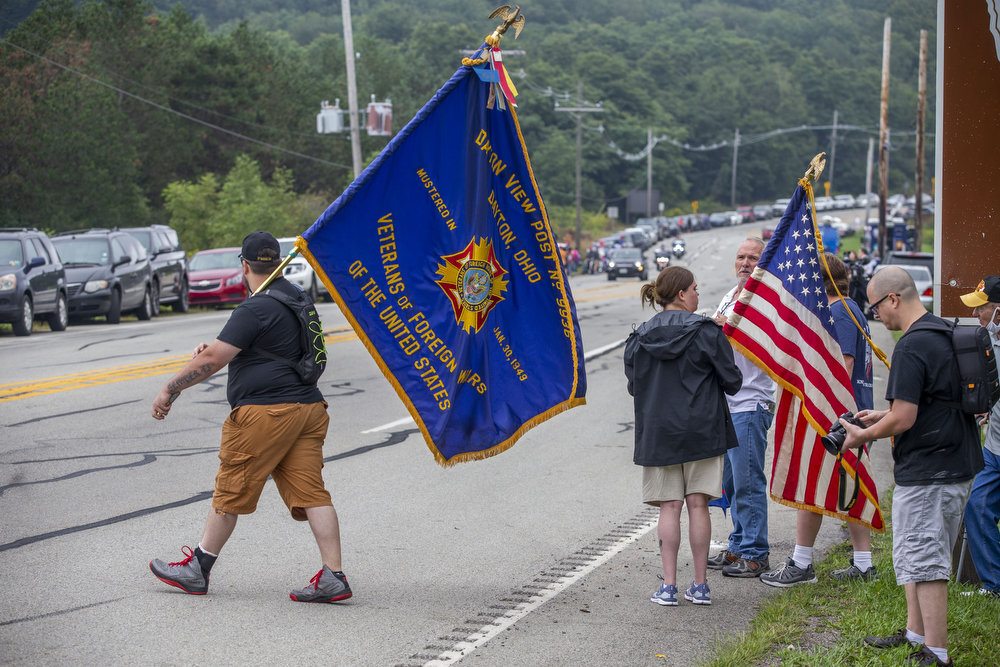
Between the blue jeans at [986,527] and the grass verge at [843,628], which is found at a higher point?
the blue jeans at [986,527]

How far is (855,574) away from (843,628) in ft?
2.70

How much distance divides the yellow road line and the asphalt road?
0.61 ft

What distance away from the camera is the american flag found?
545 centimetres

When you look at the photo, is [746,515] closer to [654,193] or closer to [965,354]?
[965,354]

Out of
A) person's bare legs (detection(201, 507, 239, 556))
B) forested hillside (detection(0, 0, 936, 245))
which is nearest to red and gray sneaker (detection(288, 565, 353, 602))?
person's bare legs (detection(201, 507, 239, 556))

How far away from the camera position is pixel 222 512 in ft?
16.7

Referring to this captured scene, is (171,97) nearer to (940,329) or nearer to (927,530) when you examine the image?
Result: (940,329)

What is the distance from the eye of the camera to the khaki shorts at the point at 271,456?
197 inches

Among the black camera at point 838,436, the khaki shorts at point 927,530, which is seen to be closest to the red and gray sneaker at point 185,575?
the black camera at point 838,436

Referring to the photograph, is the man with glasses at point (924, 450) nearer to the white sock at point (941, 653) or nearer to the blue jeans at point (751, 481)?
the white sock at point (941, 653)

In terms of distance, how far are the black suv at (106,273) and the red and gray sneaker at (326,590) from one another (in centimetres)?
1719

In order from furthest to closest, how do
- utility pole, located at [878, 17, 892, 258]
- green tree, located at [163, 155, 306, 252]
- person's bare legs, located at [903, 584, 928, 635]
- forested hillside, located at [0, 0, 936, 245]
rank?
1. green tree, located at [163, 155, 306, 252]
2. utility pole, located at [878, 17, 892, 258]
3. forested hillside, located at [0, 0, 936, 245]
4. person's bare legs, located at [903, 584, 928, 635]

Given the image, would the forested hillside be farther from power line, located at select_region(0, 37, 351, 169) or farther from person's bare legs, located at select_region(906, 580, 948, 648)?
person's bare legs, located at select_region(906, 580, 948, 648)

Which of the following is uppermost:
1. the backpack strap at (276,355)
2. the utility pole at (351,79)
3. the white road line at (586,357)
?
the utility pole at (351,79)
